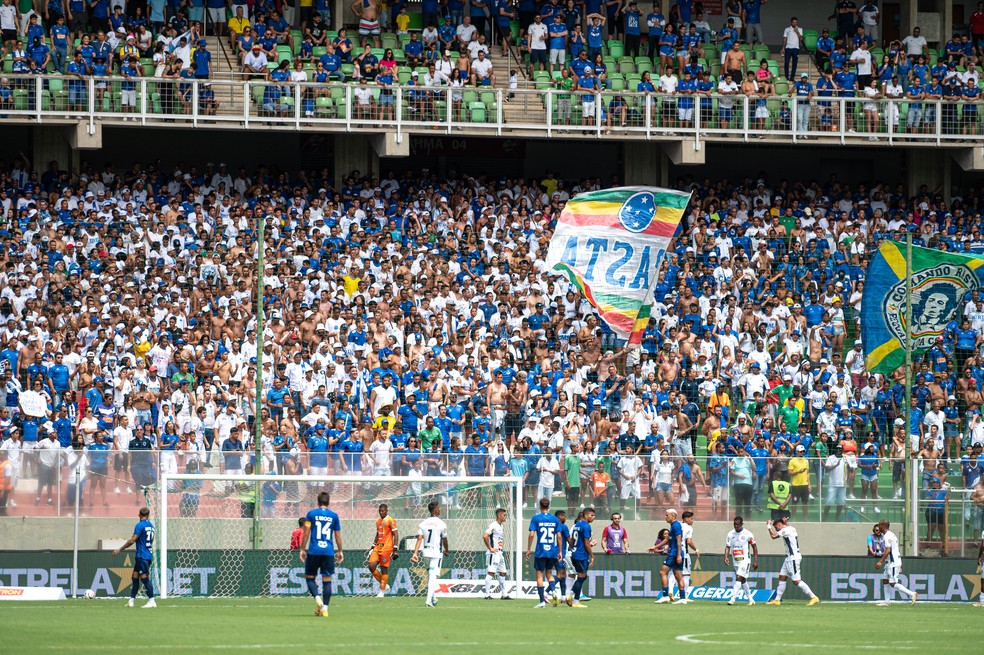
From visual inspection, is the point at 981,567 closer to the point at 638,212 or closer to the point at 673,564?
the point at 673,564

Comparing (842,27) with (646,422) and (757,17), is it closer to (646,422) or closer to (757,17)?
(757,17)

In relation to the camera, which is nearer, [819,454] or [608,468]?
[608,468]

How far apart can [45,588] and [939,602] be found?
1345 centimetres

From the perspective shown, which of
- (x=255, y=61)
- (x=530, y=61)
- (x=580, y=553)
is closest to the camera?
(x=580, y=553)

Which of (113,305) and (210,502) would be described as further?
(113,305)

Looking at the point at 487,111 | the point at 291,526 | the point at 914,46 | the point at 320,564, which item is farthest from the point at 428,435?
the point at 914,46

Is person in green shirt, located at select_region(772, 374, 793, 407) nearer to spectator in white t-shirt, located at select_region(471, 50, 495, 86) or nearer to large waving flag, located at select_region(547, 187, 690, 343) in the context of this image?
large waving flag, located at select_region(547, 187, 690, 343)

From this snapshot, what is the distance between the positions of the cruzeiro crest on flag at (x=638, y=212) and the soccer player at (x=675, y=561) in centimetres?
918

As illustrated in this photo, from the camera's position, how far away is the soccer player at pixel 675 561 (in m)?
23.2

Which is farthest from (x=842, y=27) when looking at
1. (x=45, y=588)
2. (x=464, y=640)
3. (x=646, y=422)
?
(x=464, y=640)

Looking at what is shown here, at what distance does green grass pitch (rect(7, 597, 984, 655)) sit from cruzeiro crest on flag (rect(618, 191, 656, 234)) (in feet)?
33.8

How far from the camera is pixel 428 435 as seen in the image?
27.6 metres

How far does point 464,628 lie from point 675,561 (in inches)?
260

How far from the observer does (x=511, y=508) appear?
2533cm
